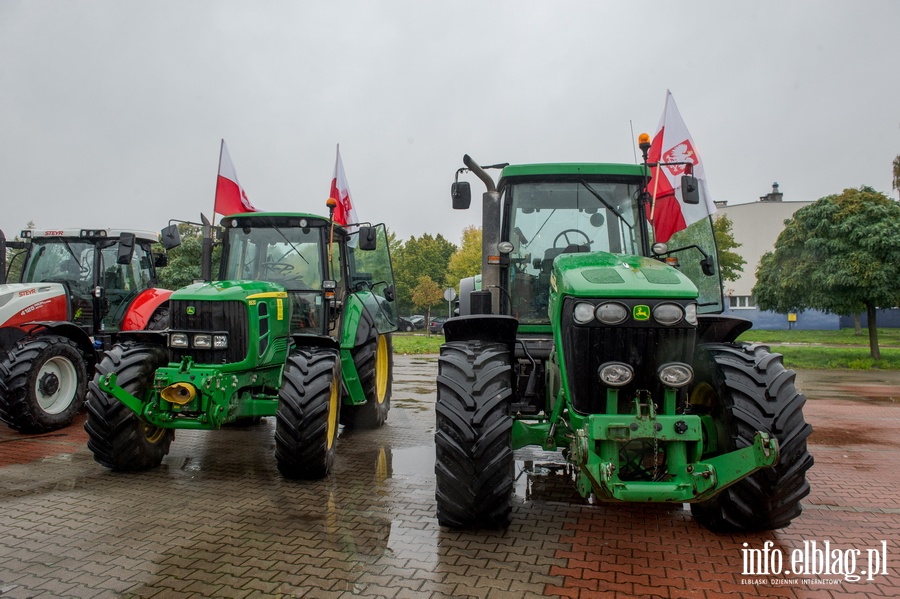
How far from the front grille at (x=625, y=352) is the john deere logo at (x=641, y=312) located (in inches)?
1.3

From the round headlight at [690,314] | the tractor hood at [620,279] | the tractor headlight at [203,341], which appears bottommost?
the tractor headlight at [203,341]

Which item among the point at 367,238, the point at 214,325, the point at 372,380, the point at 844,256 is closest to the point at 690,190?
the point at 367,238

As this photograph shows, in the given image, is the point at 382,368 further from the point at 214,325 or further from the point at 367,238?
the point at 214,325

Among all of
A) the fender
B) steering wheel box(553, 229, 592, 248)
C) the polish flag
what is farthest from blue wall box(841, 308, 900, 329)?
the fender

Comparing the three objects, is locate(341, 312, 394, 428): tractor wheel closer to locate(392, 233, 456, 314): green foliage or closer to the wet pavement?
the wet pavement

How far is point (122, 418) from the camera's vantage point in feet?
18.5

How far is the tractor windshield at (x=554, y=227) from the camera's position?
18.4 feet

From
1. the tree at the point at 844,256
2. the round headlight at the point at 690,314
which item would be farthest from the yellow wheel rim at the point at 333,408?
the tree at the point at 844,256

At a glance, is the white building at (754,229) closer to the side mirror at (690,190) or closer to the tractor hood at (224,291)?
the side mirror at (690,190)

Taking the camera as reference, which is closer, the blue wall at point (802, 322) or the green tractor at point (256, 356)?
the green tractor at point (256, 356)

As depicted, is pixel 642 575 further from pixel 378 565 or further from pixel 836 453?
pixel 836 453

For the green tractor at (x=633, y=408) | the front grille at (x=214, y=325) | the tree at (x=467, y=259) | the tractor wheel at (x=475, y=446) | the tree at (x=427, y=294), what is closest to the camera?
the green tractor at (x=633, y=408)

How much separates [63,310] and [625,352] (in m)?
7.69

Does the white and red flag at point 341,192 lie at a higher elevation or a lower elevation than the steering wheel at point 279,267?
higher
